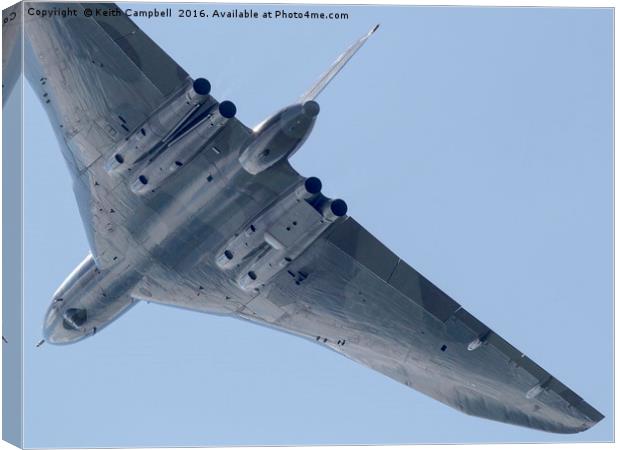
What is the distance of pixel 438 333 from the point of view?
102 feet

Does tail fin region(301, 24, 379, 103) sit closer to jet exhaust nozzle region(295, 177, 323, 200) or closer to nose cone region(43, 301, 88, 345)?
jet exhaust nozzle region(295, 177, 323, 200)

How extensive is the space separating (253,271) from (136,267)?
3947mm

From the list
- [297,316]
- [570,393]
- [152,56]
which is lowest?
[570,393]

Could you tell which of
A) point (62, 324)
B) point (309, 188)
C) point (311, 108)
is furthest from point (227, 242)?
point (62, 324)

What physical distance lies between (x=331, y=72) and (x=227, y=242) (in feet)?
18.1

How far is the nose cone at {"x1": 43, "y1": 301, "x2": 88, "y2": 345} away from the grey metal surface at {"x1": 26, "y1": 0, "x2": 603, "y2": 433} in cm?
4

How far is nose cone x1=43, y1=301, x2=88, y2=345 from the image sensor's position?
110 feet

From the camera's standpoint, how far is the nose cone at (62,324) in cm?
3366

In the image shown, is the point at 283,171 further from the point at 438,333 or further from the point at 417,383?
the point at 417,383

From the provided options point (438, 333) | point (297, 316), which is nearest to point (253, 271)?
point (297, 316)

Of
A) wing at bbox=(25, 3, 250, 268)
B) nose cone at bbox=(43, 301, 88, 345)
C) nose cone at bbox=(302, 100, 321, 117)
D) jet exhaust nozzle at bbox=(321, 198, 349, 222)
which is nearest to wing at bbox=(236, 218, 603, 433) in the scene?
jet exhaust nozzle at bbox=(321, 198, 349, 222)

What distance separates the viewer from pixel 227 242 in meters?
29.4

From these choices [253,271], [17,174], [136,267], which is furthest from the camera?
[136,267]

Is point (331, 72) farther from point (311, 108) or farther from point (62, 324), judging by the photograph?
point (62, 324)
